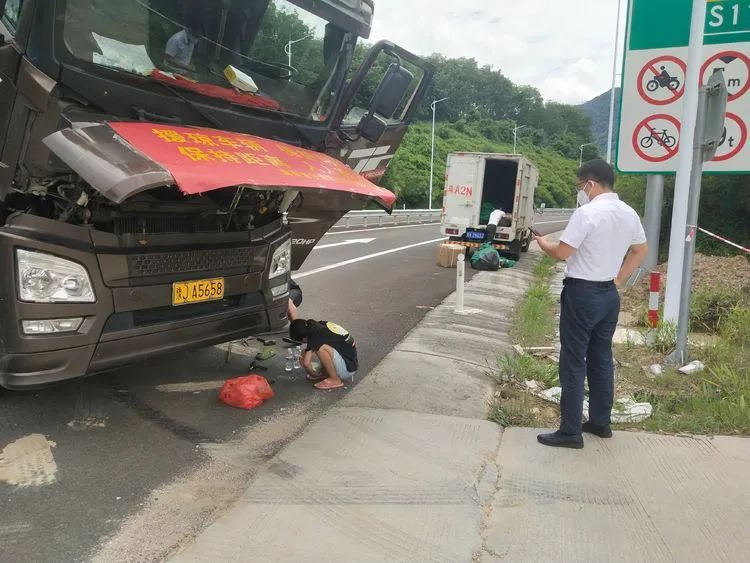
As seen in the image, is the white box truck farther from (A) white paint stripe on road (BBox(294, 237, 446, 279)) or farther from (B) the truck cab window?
(B) the truck cab window

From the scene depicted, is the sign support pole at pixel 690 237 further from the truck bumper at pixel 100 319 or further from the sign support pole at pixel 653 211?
the sign support pole at pixel 653 211

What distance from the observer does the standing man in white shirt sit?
3.57 meters

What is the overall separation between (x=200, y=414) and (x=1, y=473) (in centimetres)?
126

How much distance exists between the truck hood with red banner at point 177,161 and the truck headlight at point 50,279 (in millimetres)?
623

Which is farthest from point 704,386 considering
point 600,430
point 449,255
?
point 449,255

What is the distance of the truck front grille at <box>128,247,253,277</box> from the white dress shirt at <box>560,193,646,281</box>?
7.35 feet

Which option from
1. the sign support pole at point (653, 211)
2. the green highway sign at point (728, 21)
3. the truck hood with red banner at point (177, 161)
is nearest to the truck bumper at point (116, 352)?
the truck hood with red banner at point (177, 161)

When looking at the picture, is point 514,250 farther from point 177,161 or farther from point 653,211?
point 177,161

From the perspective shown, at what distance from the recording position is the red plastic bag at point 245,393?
434 cm

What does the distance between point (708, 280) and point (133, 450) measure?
29.2 feet

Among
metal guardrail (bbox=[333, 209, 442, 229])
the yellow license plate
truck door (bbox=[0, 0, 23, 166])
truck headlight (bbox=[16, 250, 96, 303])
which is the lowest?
the yellow license plate

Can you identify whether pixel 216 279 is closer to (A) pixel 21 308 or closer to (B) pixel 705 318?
(A) pixel 21 308

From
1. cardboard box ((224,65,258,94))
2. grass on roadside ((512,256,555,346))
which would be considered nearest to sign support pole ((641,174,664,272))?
grass on roadside ((512,256,555,346))

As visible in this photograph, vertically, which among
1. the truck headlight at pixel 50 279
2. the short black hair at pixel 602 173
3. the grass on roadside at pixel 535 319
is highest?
the short black hair at pixel 602 173
